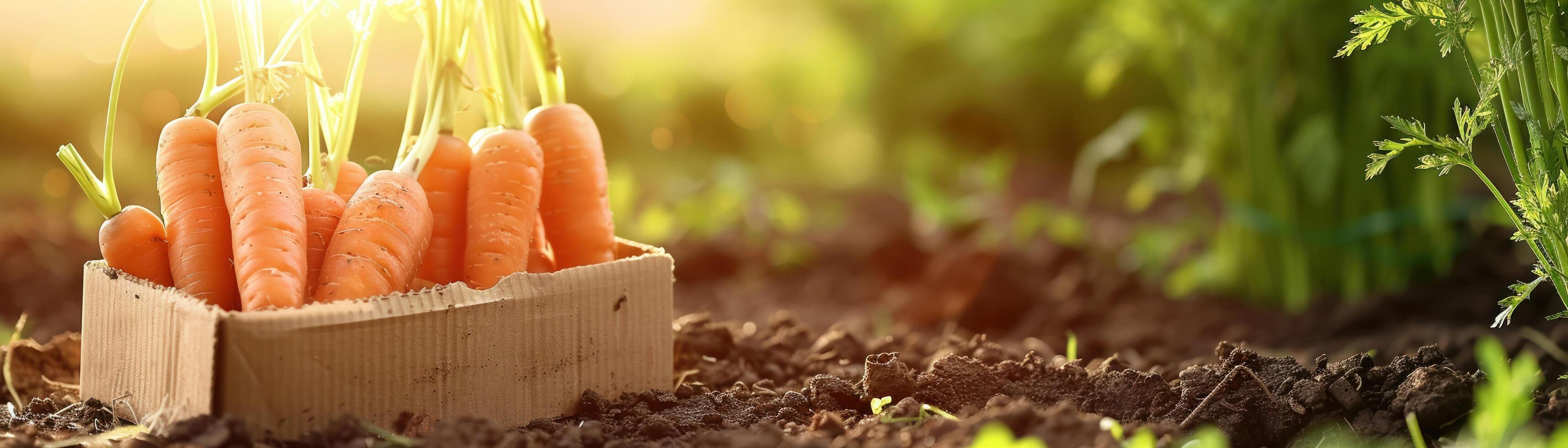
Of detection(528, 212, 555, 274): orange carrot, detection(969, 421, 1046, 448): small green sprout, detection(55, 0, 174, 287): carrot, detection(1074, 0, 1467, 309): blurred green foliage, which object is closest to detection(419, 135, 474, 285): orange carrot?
detection(528, 212, 555, 274): orange carrot

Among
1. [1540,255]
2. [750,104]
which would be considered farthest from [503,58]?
[750,104]

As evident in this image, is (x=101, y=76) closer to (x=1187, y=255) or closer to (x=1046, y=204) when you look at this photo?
(x=1046, y=204)

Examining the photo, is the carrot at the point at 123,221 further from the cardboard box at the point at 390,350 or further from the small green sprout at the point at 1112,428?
the small green sprout at the point at 1112,428

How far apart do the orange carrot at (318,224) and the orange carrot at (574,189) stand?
33 centimetres

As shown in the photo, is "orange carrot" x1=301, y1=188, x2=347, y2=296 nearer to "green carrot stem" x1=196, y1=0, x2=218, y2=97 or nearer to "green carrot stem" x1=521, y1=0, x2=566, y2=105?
"green carrot stem" x1=196, y1=0, x2=218, y2=97

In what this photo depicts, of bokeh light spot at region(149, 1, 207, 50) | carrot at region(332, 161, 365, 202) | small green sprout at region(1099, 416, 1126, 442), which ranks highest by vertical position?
bokeh light spot at region(149, 1, 207, 50)

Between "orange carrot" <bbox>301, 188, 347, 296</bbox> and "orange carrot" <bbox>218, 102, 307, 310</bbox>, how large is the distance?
2cm

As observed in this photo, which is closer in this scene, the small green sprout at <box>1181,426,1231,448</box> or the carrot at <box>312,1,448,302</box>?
the small green sprout at <box>1181,426,1231,448</box>

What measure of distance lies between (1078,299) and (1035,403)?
147 centimetres

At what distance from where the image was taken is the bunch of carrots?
4.71 feet

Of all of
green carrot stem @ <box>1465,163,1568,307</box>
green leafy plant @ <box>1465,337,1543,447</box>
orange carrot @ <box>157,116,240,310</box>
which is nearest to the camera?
green leafy plant @ <box>1465,337,1543,447</box>

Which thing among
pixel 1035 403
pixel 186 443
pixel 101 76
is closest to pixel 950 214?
pixel 1035 403

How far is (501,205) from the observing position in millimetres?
1604

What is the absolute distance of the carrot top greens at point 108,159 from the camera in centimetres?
142
